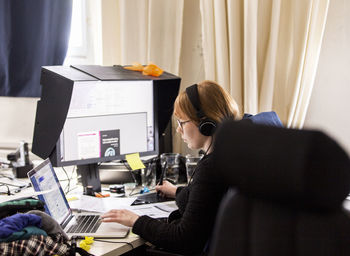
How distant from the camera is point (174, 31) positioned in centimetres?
234

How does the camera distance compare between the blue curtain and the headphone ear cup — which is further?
the blue curtain

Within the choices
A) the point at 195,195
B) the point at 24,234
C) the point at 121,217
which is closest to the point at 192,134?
the point at 195,195

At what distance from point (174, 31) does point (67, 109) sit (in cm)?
97

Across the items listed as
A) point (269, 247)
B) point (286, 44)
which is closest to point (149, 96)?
point (286, 44)

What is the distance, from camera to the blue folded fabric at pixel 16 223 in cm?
111

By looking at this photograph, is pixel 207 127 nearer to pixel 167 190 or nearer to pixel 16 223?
pixel 167 190

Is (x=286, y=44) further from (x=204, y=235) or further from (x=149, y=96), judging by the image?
(x=204, y=235)

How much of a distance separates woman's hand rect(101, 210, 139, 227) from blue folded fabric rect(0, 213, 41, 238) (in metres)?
0.32

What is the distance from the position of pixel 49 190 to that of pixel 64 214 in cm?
12

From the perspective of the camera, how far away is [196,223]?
1.36 meters

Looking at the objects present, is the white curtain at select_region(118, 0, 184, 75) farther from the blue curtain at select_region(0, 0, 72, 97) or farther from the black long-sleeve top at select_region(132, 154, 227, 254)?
the black long-sleeve top at select_region(132, 154, 227, 254)

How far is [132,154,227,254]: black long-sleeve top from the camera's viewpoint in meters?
1.36

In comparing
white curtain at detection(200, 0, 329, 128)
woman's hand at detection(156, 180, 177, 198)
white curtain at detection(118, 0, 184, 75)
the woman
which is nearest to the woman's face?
the woman

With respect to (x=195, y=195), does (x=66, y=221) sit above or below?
below
